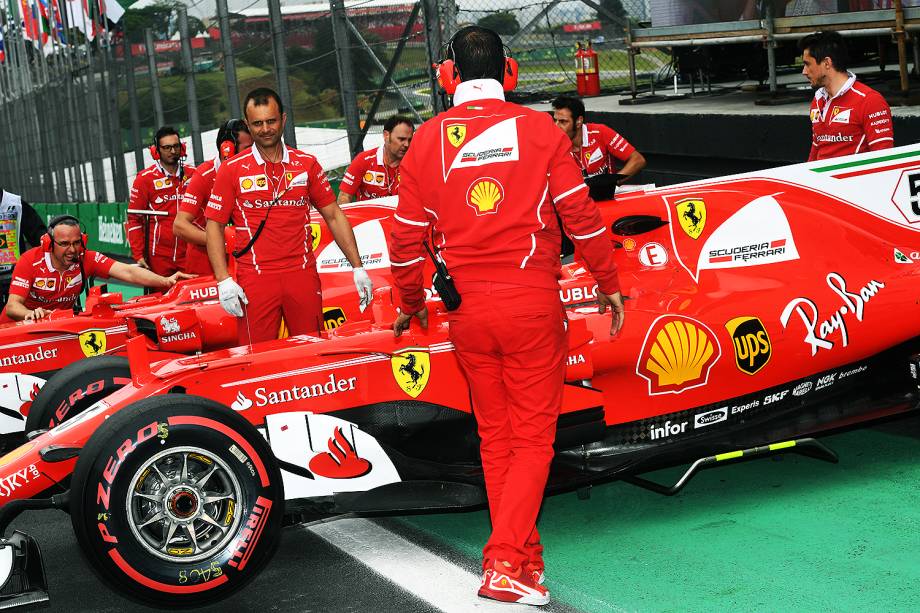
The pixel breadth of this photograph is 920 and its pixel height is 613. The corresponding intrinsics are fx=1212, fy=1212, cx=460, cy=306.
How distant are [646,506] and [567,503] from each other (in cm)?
37

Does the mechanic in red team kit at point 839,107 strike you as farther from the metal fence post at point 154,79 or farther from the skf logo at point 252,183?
the metal fence post at point 154,79

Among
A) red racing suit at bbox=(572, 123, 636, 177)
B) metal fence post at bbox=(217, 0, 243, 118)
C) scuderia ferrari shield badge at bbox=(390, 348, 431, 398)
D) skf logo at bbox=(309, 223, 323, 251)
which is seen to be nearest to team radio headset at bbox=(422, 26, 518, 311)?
scuderia ferrari shield badge at bbox=(390, 348, 431, 398)

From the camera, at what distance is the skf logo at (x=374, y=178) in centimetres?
849

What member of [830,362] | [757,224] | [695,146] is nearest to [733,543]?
[830,362]

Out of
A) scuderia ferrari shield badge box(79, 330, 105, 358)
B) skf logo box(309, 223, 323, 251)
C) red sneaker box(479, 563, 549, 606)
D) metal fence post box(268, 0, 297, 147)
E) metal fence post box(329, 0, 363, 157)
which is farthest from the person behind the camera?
metal fence post box(268, 0, 297, 147)

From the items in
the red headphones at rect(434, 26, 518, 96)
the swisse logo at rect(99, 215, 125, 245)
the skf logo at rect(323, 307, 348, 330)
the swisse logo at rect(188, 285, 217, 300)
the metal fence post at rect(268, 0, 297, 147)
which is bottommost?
the swisse logo at rect(99, 215, 125, 245)

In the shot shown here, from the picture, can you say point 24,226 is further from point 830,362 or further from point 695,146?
point 830,362

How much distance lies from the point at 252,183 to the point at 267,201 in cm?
12

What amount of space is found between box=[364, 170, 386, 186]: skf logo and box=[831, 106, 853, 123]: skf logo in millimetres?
3128

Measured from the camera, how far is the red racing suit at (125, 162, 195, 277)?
959cm

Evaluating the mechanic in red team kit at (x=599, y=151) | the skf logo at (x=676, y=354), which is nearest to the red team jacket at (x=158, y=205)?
the mechanic in red team kit at (x=599, y=151)

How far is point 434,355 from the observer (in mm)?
4805

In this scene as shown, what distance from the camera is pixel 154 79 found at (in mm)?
16547

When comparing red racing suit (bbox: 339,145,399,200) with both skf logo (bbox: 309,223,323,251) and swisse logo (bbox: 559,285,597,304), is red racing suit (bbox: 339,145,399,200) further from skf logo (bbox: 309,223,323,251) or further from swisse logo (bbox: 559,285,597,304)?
swisse logo (bbox: 559,285,597,304)
